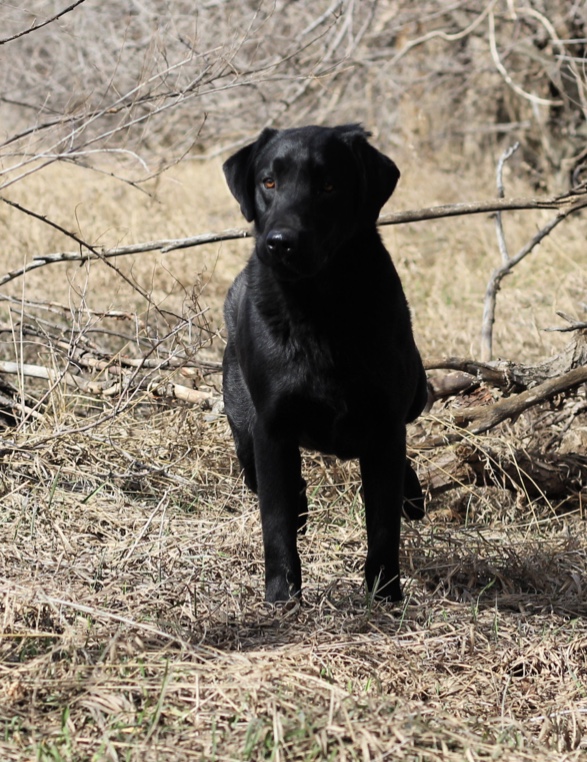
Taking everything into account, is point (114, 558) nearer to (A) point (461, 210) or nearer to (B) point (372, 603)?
(B) point (372, 603)

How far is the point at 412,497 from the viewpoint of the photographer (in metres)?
4.13

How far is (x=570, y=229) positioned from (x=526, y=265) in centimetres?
85

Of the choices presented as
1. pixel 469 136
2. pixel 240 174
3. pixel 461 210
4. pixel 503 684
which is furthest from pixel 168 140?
pixel 503 684

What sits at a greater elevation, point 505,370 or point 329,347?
point 329,347

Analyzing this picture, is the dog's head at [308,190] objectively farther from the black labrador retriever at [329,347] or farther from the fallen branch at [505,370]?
the fallen branch at [505,370]

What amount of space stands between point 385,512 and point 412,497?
2.65 ft

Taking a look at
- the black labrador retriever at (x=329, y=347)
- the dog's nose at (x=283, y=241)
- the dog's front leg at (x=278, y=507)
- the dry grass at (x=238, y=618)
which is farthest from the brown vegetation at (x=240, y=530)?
the dog's nose at (x=283, y=241)

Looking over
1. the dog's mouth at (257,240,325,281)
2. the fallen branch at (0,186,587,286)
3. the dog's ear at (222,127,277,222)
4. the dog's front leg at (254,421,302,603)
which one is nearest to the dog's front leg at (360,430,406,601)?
the dog's front leg at (254,421,302,603)

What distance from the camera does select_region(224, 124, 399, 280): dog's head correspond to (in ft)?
10.2

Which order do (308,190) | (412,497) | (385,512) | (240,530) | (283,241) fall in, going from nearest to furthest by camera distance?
1. (283,241)
2. (308,190)
3. (385,512)
4. (240,530)
5. (412,497)

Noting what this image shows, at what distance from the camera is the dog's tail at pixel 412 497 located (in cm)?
411

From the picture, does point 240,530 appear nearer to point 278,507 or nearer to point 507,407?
point 278,507

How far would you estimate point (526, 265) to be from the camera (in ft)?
26.9

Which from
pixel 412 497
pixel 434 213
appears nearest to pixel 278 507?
pixel 412 497
